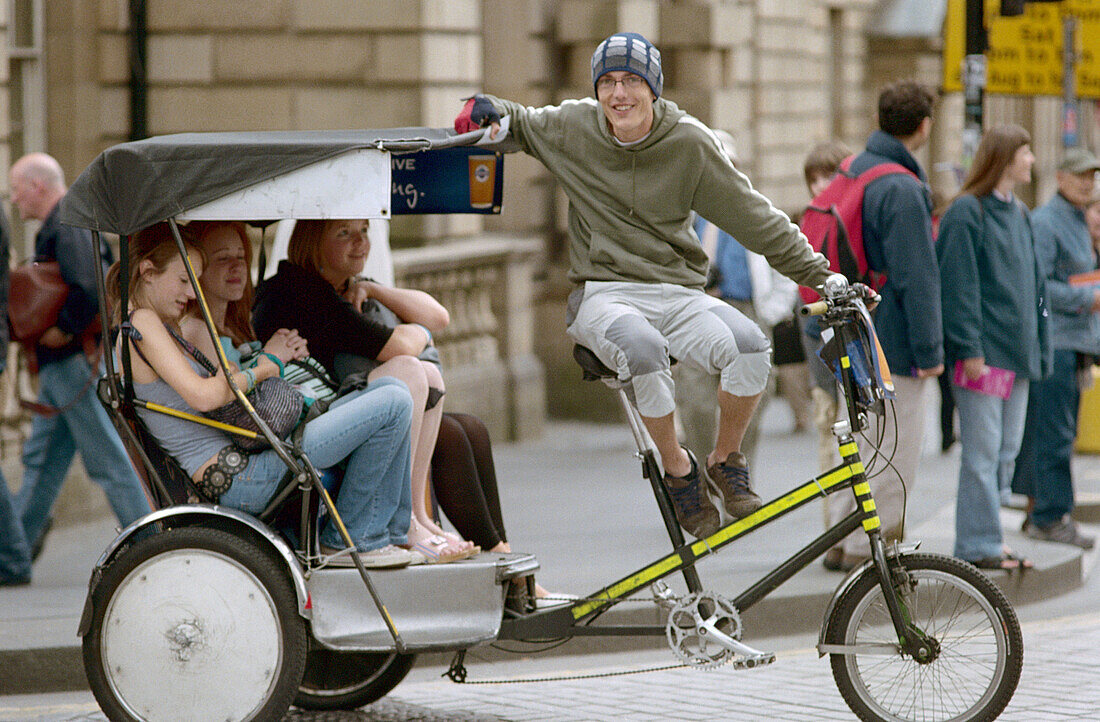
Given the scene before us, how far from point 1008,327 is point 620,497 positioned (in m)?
3.39

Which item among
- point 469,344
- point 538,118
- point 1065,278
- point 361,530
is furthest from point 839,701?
point 469,344

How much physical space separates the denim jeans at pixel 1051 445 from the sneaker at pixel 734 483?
379 centimetres

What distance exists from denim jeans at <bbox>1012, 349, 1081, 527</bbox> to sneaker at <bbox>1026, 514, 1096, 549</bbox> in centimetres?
3

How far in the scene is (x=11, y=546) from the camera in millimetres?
7176

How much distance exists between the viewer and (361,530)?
16.3 feet

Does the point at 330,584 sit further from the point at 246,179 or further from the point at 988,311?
the point at 988,311

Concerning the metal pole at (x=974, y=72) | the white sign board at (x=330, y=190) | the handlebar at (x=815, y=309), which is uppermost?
the metal pole at (x=974, y=72)

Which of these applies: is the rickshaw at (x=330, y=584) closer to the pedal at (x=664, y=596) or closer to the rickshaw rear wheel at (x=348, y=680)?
the pedal at (x=664, y=596)

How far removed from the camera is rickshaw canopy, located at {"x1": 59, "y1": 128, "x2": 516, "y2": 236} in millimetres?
4734

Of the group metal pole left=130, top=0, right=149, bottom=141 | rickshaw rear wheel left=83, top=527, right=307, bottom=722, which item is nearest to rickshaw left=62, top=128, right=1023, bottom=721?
rickshaw rear wheel left=83, top=527, right=307, bottom=722

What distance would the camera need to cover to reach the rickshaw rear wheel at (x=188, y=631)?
189 inches

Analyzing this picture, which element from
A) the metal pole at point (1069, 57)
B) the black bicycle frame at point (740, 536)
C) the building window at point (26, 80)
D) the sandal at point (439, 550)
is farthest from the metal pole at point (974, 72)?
the building window at point (26, 80)

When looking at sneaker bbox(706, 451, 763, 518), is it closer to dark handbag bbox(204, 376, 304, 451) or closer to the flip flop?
the flip flop

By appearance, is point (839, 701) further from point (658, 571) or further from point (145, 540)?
point (145, 540)
